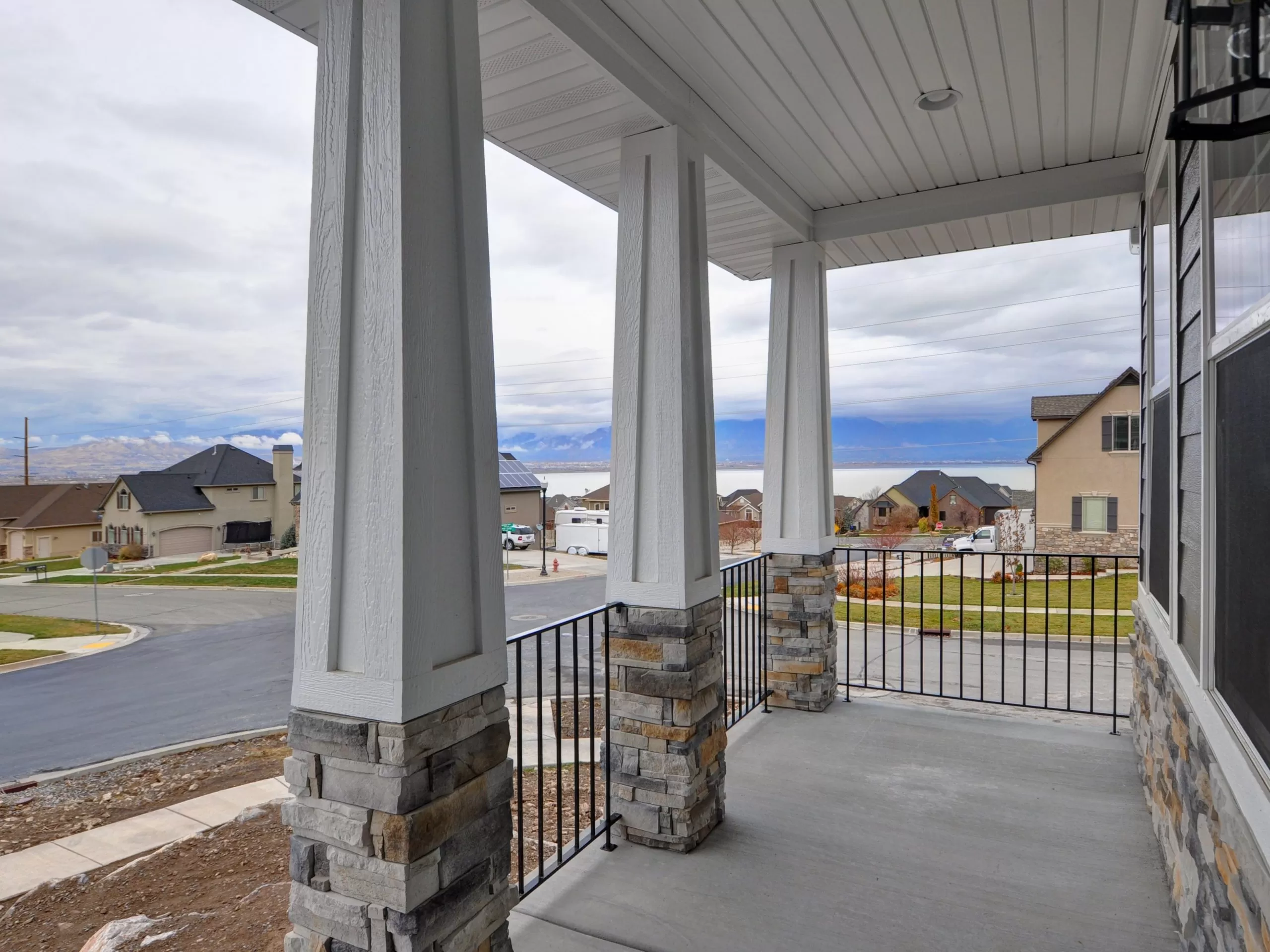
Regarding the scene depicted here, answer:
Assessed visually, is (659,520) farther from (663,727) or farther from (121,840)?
(121,840)

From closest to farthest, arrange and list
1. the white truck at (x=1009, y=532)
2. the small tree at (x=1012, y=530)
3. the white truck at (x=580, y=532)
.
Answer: the white truck at (x=580, y=532)
the white truck at (x=1009, y=532)
the small tree at (x=1012, y=530)

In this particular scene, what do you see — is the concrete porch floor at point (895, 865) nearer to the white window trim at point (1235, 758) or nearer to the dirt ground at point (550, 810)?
the dirt ground at point (550, 810)

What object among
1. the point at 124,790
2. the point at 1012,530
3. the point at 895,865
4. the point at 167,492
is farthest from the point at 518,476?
the point at 1012,530

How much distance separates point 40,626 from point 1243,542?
586 cm

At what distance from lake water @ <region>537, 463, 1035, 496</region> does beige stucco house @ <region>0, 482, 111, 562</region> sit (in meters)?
1.82

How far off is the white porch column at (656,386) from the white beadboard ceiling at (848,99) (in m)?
0.24

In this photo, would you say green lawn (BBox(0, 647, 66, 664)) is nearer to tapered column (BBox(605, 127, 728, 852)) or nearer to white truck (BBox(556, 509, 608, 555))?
white truck (BBox(556, 509, 608, 555))

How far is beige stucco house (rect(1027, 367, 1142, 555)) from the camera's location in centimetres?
743

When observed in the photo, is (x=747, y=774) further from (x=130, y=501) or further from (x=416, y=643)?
(x=130, y=501)

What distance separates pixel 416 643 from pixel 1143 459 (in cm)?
329

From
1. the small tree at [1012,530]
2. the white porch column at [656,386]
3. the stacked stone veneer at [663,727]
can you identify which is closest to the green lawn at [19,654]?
the stacked stone veneer at [663,727]

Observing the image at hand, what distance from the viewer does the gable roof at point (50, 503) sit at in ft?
7.53

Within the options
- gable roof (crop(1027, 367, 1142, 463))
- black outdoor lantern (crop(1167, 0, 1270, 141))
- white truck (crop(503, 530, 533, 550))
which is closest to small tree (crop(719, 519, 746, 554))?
white truck (crop(503, 530, 533, 550))

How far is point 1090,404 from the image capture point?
7.61m
